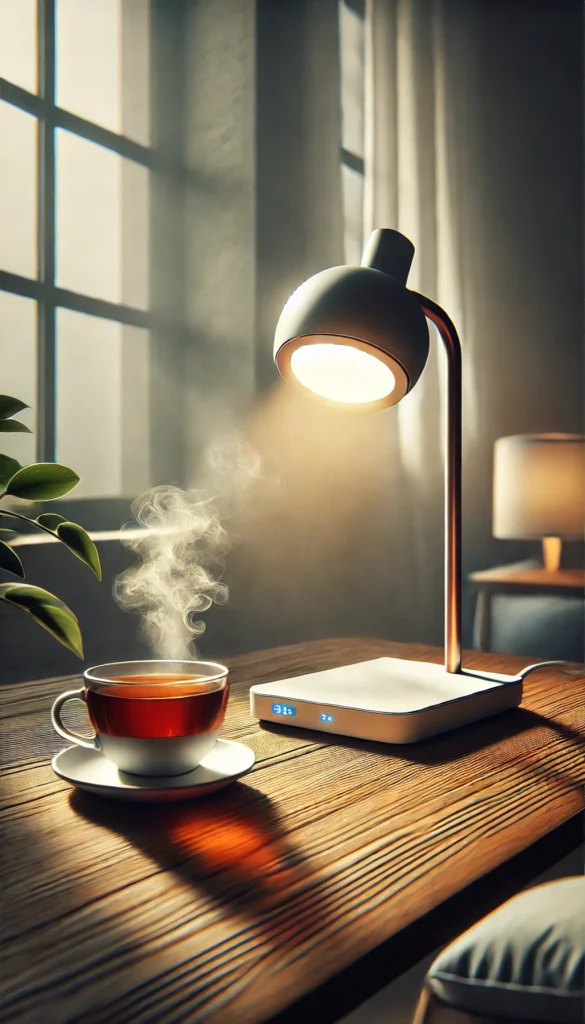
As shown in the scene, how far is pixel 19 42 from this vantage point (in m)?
2.00

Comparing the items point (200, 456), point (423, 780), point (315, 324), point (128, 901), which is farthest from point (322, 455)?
point (128, 901)

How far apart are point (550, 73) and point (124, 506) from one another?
230 centimetres

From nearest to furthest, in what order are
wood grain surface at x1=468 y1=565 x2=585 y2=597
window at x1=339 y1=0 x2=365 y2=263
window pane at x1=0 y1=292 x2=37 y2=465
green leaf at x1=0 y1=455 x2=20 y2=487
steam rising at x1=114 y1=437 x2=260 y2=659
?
green leaf at x1=0 y1=455 x2=20 y2=487 → window pane at x1=0 y1=292 x2=37 y2=465 → steam rising at x1=114 y1=437 x2=260 y2=659 → wood grain surface at x1=468 y1=565 x2=585 y2=597 → window at x1=339 y1=0 x2=365 y2=263

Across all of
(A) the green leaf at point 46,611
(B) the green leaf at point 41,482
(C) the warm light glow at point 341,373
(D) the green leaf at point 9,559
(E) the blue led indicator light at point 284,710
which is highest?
(C) the warm light glow at point 341,373

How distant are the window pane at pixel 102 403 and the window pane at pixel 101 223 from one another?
0.11 m

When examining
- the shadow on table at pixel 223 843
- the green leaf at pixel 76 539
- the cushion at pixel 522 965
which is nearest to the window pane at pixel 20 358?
the green leaf at pixel 76 539

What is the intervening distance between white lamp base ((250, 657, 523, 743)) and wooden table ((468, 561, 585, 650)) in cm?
163

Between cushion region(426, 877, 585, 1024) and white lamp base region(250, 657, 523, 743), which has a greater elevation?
white lamp base region(250, 657, 523, 743)

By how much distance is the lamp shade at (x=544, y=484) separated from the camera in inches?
93.2

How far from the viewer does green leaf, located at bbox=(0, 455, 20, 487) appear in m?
0.57

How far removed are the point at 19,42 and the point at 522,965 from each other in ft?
7.52

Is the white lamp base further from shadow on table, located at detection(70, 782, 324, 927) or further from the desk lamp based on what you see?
shadow on table, located at detection(70, 782, 324, 927)

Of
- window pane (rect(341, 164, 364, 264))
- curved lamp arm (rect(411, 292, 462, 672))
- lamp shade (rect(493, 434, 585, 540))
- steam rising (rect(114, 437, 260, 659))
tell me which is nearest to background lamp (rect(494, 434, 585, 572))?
lamp shade (rect(493, 434, 585, 540))

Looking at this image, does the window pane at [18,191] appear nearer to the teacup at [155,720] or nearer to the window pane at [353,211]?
the window pane at [353,211]
